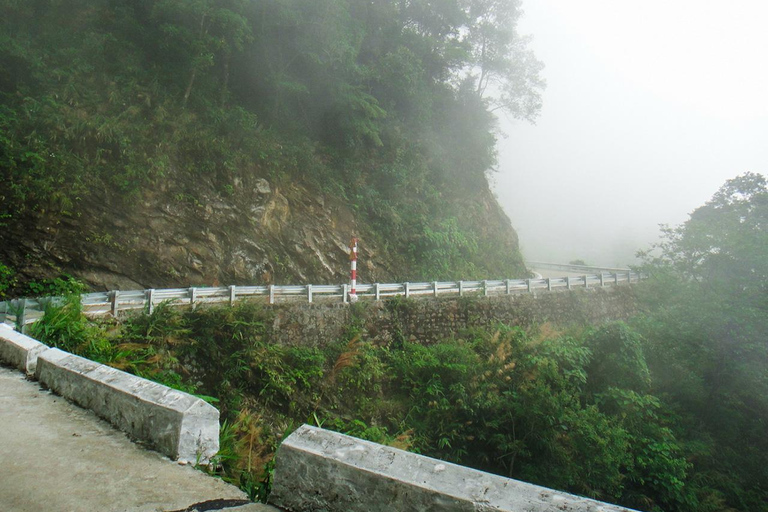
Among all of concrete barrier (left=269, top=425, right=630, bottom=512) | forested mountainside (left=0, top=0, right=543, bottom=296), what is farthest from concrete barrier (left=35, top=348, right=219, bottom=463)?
forested mountainside (left=0, top=0, right=543, bottom=296)

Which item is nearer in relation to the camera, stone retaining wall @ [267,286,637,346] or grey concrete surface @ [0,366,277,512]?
grey concrete surface @ [0,366,277,512]

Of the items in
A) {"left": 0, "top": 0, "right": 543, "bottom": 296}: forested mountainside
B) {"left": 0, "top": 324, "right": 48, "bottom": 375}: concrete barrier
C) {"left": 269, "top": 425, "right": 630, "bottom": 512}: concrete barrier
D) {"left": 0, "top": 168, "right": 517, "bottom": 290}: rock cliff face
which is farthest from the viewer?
{"left": 0, "top": 0, "right": 543, "bottom": 296}: forested mountainside

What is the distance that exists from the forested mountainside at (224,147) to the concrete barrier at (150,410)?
8503 millimetres

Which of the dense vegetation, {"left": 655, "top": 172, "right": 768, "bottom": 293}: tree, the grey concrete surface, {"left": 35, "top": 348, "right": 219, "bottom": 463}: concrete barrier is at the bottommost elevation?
the dense vegetation

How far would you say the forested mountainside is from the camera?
38.3 ft

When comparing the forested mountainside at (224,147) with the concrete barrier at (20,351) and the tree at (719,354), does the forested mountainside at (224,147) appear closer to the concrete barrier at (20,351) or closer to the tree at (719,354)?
the concrete barrier at (20,351)

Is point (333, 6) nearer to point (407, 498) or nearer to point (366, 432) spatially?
point (366, 432)

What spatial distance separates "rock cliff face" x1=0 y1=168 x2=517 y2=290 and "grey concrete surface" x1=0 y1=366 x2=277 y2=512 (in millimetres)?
8831

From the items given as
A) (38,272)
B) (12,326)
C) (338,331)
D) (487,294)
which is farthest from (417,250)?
(12,326)

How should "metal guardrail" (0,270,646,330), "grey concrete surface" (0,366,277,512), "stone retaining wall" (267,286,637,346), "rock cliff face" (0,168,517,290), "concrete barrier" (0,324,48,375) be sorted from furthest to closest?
"stone retaining wall" (267,286,637,346)
"rock cliff face" (0,168,517,290)
"metal guardrail" (0,270,646,330)
"concrete barrier" (0,324,48,375)
"grey concrete surface" (0,366,277,512)

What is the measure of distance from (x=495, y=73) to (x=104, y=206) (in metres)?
22.7

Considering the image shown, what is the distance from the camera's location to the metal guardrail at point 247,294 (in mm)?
7344

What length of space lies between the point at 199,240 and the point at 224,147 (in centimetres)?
358

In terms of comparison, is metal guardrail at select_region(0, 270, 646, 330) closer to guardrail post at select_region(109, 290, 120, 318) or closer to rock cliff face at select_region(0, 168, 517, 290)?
guardrail post at select_region(109, 290, 120, 318)
